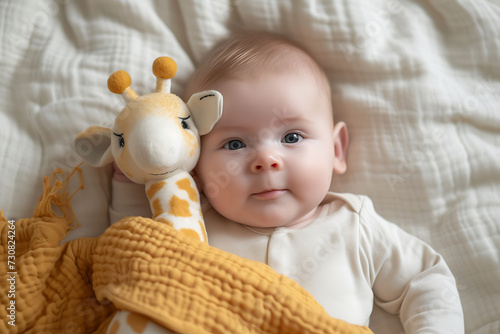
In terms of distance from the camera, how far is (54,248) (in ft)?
3.26

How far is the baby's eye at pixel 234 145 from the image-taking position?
1072 mm

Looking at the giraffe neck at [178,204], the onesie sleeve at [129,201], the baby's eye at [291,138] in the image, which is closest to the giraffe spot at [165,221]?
the giraffe neck at [178,204]

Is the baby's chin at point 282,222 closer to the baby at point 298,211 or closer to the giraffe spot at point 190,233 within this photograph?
the baby at point 298,211

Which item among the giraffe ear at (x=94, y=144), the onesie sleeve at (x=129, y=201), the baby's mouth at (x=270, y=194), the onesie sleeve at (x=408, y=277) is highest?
the giraffe ear at (x=94, y=144)

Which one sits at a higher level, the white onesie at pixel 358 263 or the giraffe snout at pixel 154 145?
the giraffe snout at pixel 154 145

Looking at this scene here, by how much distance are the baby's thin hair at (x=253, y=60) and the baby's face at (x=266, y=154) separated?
→ 0.03m

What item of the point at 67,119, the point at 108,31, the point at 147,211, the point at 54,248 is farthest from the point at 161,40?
the point at 54,248

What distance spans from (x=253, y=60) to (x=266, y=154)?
0.24 metres

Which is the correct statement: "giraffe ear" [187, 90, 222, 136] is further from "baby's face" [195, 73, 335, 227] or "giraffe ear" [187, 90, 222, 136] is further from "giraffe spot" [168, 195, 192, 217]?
"giraffe spot" [168, 195, 192, 217]

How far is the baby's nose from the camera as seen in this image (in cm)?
100

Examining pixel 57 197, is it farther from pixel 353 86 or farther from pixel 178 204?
pixel 353 86

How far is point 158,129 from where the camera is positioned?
0.93 meters

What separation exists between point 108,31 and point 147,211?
1.64 feet

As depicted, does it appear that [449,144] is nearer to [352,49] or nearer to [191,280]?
[352,49]
